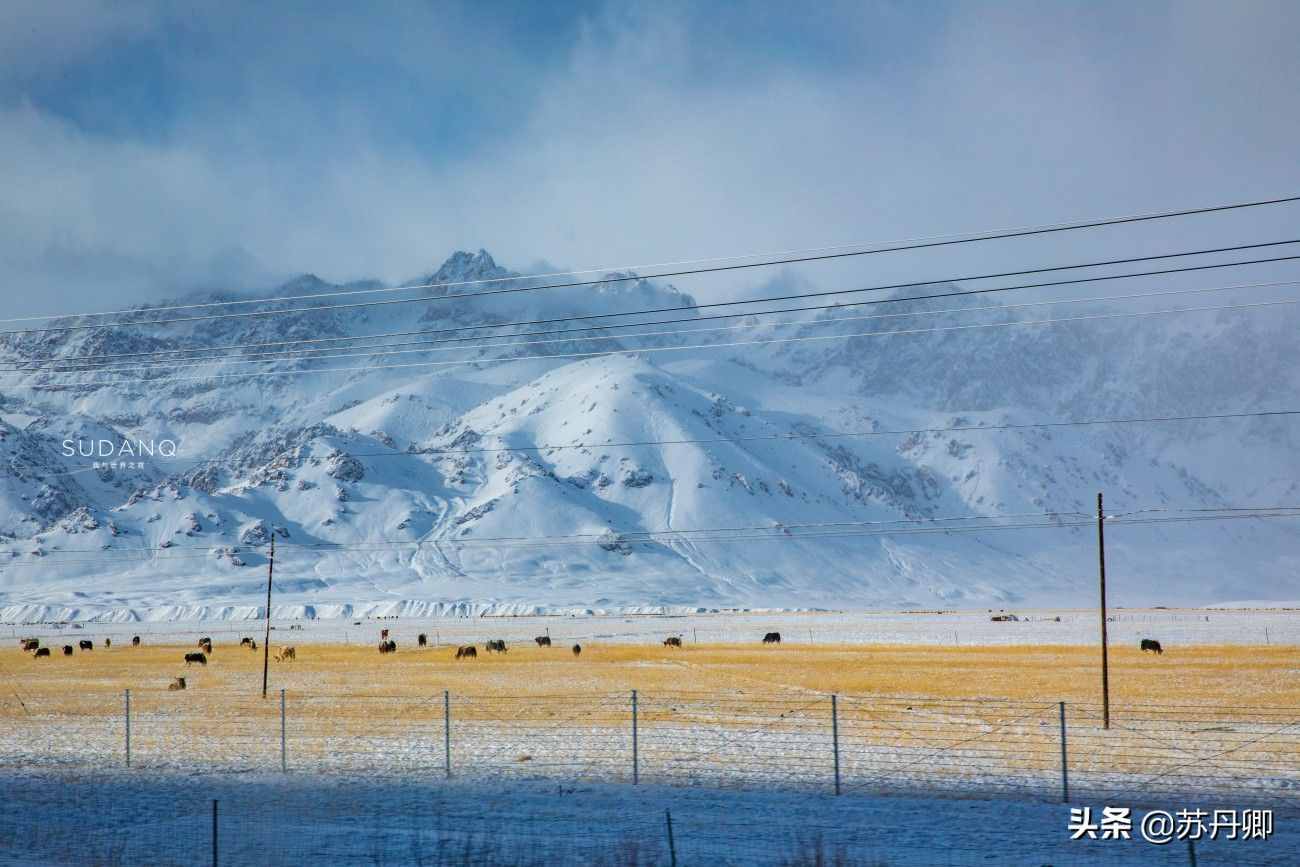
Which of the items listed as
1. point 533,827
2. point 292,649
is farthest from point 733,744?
point 292,649

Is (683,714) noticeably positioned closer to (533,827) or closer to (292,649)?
(533,827)

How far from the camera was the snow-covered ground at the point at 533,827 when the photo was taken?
17.1 metres

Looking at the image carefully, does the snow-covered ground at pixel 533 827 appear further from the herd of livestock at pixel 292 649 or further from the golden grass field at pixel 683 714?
the herd of livestock at pixel 292 649

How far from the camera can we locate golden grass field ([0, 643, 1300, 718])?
48250 mm

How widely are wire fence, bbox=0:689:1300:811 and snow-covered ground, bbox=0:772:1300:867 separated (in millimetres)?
1584

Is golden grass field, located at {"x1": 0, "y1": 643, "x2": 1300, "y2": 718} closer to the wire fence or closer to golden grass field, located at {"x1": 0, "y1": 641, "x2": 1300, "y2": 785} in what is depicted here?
golden grass field, located at {"x1": 0, "y1": 641, "x2": 1300, "y2": 785}

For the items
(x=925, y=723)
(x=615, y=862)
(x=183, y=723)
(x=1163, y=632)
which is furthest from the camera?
(x=1163, y=632)

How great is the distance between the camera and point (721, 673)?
6050cm

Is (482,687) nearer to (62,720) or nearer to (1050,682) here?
(62,720)

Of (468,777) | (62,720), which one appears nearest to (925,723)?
(468,777)

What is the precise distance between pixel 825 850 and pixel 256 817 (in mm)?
9984

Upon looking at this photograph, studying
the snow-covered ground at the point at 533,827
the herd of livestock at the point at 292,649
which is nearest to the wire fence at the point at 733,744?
the snow-covered ground at the point at 533,827

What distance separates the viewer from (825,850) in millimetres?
17281

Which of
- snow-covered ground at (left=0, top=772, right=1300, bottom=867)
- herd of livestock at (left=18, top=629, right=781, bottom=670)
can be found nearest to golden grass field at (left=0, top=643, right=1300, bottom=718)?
herd of livestock at (left=18, top=629, right=781, bottom=670)
